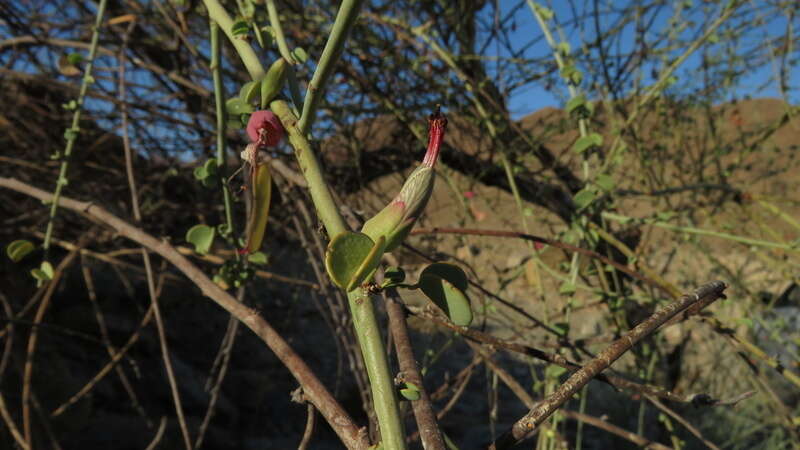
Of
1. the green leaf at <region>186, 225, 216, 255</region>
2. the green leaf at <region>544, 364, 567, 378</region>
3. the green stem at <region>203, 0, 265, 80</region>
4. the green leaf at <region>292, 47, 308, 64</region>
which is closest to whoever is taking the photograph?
the green stem at <region>203, 0, 265, 80</region>

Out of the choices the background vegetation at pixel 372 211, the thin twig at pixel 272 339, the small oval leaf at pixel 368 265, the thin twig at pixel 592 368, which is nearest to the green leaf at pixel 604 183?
the background vegetation at pixel 372 211

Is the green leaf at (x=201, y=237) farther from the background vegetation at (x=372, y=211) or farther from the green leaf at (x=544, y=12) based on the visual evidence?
the green leaf at (x=544, y=12)

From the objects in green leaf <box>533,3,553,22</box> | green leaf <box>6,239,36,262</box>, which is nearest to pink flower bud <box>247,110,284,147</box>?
green leaf <box>6,239,36,262</box>

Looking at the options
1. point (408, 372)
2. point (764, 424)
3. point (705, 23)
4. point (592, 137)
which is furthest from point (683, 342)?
point (408, 372)

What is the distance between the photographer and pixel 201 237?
2.02 ft

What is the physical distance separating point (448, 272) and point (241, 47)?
0.78ft

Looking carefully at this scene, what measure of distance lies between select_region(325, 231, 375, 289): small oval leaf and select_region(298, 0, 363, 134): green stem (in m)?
0.08

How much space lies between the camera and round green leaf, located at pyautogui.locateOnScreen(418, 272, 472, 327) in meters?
0.31

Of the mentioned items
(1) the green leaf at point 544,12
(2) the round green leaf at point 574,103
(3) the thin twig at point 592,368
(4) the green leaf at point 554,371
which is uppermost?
(1) the green leaf at point 544,12

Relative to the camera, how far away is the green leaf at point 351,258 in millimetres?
250

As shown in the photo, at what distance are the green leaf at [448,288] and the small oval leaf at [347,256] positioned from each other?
57 millimetres

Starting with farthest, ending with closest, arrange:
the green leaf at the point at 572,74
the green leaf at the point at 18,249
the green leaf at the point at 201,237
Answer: the green leaf at the point at 572,74
the green leaf at the point at 18,249
the green leaf at the point at 201,237

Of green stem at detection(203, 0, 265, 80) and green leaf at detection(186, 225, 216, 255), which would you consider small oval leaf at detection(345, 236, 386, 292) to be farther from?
green leaf at detection(186, 225, 216, 255)

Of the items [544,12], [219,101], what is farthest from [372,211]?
[219,101]
